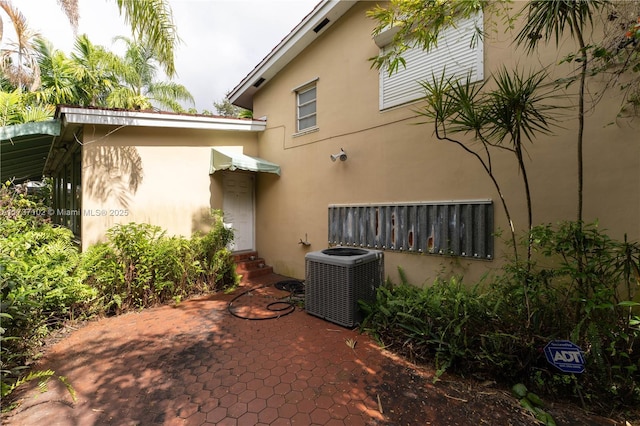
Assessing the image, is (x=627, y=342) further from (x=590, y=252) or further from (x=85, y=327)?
(x=85, y=327)

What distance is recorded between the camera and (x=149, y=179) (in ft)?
21.3

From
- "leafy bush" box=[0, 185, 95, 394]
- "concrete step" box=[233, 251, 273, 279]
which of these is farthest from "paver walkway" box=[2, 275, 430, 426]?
"concrete step" box=[233, 251, 273, 279]

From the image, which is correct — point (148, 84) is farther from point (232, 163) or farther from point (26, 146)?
point (232, 163)

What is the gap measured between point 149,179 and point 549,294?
812cm

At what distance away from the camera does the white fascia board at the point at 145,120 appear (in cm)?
538

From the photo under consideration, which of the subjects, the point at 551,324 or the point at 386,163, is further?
the point at 386,163

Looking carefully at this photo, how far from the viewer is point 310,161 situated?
7.23m

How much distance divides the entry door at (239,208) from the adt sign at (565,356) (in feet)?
23.6

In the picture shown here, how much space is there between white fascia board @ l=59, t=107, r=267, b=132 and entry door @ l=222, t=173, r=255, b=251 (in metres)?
1.51

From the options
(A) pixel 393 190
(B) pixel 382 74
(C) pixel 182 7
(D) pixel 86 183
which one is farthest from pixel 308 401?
(C) pixel 182 7

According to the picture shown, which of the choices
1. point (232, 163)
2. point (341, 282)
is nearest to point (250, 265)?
point (232, 163)

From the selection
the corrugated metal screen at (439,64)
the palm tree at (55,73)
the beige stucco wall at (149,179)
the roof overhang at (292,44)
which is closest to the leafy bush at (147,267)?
the beige stucco wall at (149,179)

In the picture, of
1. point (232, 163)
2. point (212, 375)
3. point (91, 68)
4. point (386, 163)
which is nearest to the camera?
point (212, 375)

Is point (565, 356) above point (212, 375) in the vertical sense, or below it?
above
